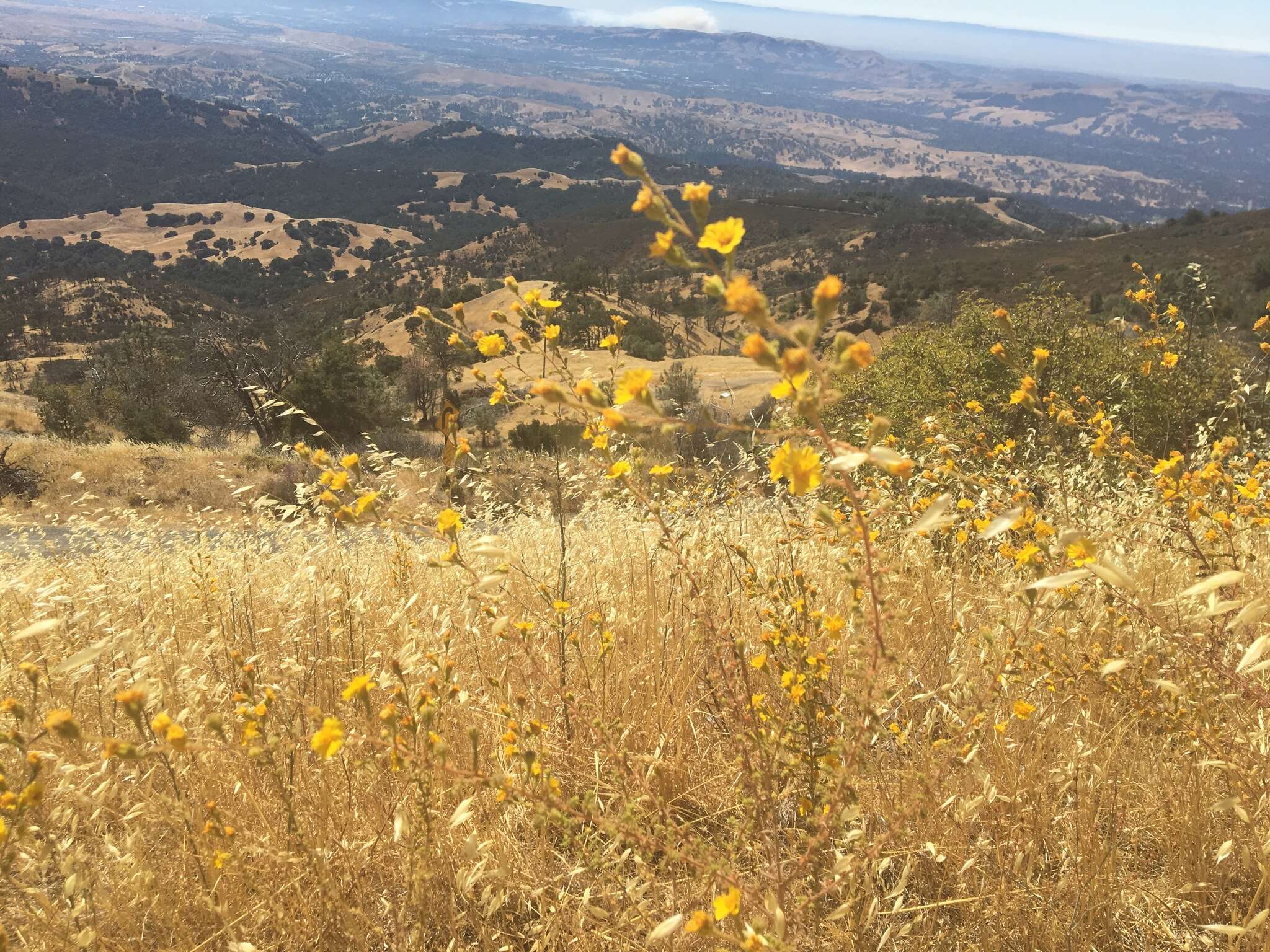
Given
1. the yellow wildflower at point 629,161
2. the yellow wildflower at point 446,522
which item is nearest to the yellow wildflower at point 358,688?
the yellow wildflower at point 446,522

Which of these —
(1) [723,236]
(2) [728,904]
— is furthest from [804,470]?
(2) [728,904]

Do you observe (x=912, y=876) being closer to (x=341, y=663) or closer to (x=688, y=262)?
(x=688, y=262)

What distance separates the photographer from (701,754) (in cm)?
224

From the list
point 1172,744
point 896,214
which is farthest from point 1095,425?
point 896,214

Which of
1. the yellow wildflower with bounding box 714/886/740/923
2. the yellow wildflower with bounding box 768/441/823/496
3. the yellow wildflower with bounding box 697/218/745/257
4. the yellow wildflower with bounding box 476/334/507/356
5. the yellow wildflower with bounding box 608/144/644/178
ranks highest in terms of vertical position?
the yellow wildflower with bounding box 608/144/644/178

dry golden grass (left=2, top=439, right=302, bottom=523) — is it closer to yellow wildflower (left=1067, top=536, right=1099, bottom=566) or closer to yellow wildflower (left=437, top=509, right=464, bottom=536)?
yellow wildflower (left=437, top=509, right=464, bottom=536)

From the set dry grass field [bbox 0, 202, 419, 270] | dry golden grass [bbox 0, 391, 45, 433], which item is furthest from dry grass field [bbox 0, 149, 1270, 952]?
dry grass field [bbox 0, 202, 419, 270]

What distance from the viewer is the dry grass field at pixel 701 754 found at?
138 centimetres

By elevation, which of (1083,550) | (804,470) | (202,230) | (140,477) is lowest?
(202,230)

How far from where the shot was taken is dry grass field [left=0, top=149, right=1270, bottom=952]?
4.52 feet

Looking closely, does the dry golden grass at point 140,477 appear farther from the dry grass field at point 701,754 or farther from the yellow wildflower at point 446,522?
the yellow wildflower at point 446,522

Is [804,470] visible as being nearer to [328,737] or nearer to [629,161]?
[629,161]

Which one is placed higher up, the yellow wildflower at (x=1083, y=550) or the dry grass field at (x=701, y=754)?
the yellow wildflower at (x=1083, y=550)

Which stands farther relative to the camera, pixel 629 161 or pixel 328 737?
pixel 629 161
